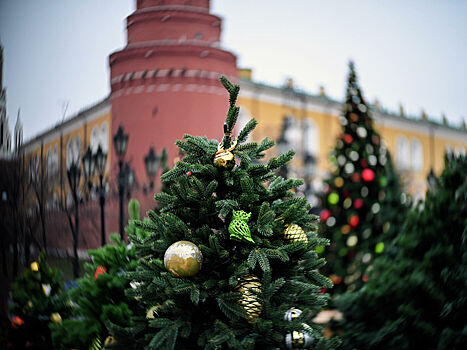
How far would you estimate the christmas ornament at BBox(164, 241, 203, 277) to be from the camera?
6.27 feet

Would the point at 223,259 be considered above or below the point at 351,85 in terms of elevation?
below

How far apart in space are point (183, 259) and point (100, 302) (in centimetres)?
94

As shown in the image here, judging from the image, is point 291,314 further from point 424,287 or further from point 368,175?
point 368,175

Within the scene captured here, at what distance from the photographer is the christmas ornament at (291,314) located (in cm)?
200

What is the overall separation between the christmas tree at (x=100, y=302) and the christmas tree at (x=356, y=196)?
2263mm

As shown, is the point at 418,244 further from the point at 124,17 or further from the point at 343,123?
the point at 343,123

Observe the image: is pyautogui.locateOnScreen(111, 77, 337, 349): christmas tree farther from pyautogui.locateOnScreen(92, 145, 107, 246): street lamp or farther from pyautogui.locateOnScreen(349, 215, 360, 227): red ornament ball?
pyautogui.locateOnScreen(349, 215, 360, 227): red ornament ball

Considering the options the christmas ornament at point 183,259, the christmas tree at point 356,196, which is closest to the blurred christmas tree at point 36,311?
the christmas ornament at point 183,259

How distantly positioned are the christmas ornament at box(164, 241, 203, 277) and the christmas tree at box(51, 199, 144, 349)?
61 cm

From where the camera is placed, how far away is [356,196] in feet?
17.1

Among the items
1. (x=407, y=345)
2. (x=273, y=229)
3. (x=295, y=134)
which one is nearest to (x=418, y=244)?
(x=407, y=345)

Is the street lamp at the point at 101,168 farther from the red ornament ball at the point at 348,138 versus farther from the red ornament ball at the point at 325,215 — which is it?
the red ornament ball at the point at 348,138

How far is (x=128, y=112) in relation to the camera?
4457 mm

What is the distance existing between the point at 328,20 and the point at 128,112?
2004mm
